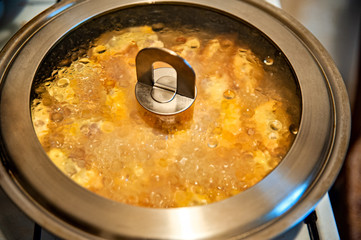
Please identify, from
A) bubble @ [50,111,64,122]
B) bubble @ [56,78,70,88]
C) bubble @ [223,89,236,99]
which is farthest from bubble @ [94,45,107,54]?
bubble @ [223,89,236,99]

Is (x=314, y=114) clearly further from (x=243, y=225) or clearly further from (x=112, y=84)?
(x=112, y=84)

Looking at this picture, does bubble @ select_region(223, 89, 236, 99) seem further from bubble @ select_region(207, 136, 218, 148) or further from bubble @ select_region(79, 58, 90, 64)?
bubble @ select_region(79, 58, 90, 64)

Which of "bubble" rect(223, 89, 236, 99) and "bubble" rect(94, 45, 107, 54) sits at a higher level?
"bubble" rect(94, 45, 107, 54)

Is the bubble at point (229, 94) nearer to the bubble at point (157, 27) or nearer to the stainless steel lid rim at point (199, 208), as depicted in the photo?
the stainless steel lid rim at point (199, 208)

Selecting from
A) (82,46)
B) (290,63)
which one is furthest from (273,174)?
(82,46)

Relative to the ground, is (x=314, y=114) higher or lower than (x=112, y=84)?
lower

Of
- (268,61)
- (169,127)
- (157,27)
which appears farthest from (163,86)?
(268,61)

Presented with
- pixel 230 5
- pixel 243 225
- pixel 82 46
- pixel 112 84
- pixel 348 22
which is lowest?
pixel 243 225

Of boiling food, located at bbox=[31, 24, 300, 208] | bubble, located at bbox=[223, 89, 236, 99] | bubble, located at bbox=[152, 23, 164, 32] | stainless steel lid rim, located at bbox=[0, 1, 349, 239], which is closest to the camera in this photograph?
stainless steel lid rim, located at bbox=[0, 1, 349, 239]

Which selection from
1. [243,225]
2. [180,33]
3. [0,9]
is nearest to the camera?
[243,225]

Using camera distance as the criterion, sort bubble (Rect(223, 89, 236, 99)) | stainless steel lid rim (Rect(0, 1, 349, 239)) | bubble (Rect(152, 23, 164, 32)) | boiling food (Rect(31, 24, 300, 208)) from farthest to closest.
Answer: bubble (Rect(152, 23, 164, 32)) → bubble (Rect(223, 89, 236, 99)) → boiling food (Rect(31, 24, 300, 208)) → stainless steel lid rim (Rect(0, 1, 349, 239))
